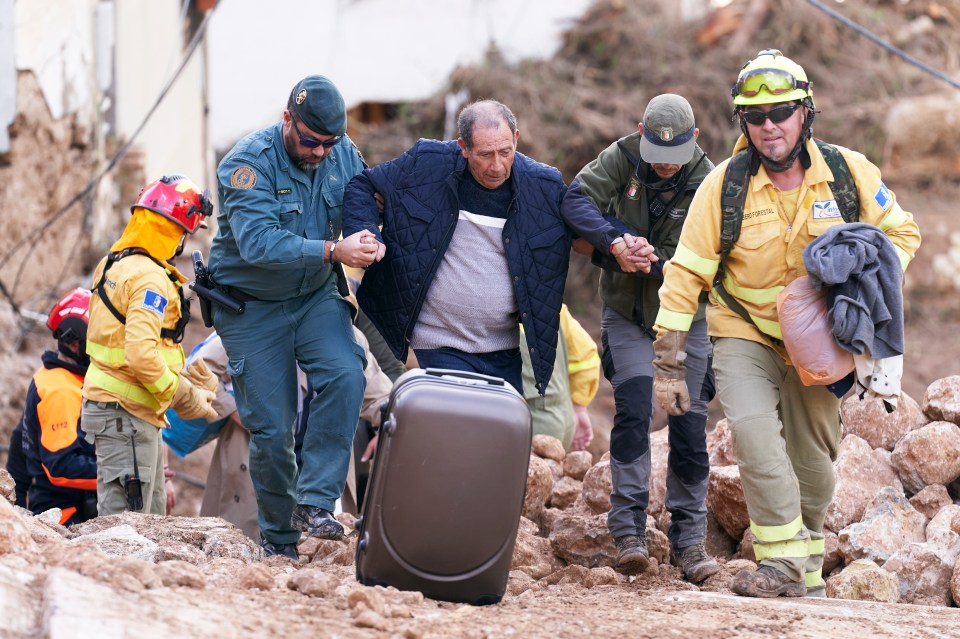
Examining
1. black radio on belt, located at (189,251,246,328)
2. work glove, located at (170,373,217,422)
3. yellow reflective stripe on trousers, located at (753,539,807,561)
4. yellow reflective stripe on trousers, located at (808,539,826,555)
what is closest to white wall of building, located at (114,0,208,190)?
work glove, located at (170,373,217,422)

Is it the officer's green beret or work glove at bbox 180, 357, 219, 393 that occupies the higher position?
the officer's green beret

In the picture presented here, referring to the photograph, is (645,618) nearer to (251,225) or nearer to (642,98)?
(251,225)

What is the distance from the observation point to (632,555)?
18.6ft

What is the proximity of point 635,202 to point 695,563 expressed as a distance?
1.74m

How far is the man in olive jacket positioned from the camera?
567 cm

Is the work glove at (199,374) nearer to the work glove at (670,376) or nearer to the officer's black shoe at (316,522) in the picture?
the officer's black shoe at (316,522)

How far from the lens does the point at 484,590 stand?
4.46 meters

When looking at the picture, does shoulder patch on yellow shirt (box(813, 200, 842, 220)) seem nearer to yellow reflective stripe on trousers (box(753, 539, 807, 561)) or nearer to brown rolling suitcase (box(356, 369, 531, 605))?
yellow reflective stripe on trousers (box(753, 539, 807, 561))

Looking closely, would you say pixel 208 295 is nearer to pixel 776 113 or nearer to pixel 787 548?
pixel 776 113

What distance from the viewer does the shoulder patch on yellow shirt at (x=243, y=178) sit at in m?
5.30

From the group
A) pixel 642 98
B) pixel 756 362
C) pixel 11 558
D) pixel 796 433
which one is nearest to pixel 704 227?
pixel 756 362

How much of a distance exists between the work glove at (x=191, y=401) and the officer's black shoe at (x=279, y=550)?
93 cm

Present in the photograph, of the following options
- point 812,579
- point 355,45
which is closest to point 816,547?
point 812,579

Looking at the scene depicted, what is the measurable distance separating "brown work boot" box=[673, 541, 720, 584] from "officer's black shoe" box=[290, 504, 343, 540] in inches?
67.1
